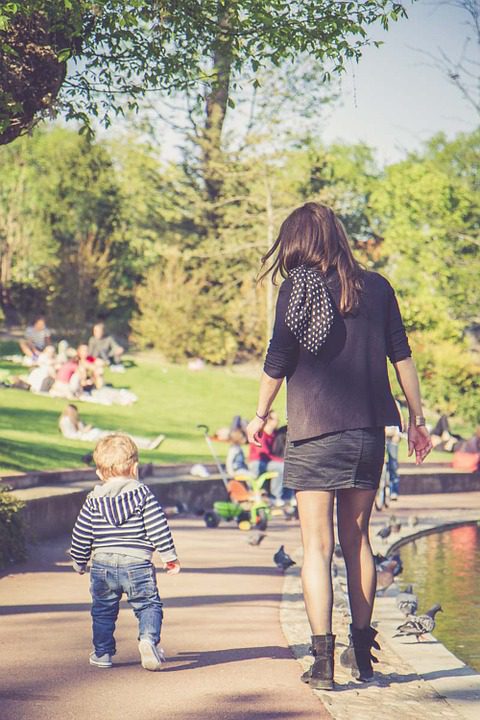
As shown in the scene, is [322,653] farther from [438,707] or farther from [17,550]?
[17,550]

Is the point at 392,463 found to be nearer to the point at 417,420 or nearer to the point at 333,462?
the point at 417,420

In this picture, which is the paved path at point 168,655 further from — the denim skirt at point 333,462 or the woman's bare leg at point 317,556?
the denim skirt at point 333,462

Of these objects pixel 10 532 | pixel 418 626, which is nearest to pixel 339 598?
pixel 418 626

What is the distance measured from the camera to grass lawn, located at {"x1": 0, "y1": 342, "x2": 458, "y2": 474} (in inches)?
737

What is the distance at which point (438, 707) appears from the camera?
5344 mm

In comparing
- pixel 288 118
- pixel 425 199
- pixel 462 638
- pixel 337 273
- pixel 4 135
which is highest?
pixel 288 118

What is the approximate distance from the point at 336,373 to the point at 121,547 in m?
1.47

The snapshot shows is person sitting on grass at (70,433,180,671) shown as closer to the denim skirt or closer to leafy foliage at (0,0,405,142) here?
the denim skirt

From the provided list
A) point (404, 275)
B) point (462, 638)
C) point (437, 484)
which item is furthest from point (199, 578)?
point (404, 275)

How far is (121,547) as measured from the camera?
612cm

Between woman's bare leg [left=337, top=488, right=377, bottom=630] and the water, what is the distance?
5.49ft

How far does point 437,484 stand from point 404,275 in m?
49.9

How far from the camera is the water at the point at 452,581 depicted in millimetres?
8031

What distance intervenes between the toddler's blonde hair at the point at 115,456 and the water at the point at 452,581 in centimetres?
239
